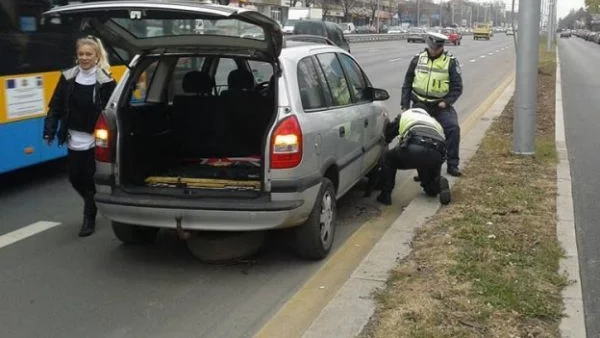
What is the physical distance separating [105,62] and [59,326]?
260 centimetres

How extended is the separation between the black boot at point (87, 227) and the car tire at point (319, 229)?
198cm

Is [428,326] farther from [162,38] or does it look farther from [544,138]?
[544,138]

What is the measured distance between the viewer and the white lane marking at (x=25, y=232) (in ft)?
19.7

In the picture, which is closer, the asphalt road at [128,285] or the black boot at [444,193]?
the asphalt road at [128,285]

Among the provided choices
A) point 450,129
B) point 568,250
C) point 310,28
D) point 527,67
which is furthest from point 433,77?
point 310,28

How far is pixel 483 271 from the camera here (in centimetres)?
480

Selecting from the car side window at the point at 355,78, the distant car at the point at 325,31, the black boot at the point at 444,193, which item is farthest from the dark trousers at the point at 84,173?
the distant car at the point at 325,31

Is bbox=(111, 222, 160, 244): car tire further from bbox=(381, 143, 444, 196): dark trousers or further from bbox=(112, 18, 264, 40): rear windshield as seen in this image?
bbox=(381, 143, 444, 196): dark trousers

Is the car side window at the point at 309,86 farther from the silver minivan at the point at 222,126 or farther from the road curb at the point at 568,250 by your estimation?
the road curb at the point at 568,250

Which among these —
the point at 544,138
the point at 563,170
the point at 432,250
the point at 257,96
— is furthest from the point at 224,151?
the point at 544,138

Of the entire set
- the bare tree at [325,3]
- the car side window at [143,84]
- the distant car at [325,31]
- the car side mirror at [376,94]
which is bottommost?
the car side mirror at [376,94]

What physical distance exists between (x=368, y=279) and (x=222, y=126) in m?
2.03

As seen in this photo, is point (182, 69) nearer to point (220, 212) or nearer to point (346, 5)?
point (220, 212)

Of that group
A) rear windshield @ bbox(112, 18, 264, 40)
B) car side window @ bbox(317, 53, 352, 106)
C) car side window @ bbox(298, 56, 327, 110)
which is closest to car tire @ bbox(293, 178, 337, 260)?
car side window @ bbox(298, 56, 327, 110)
